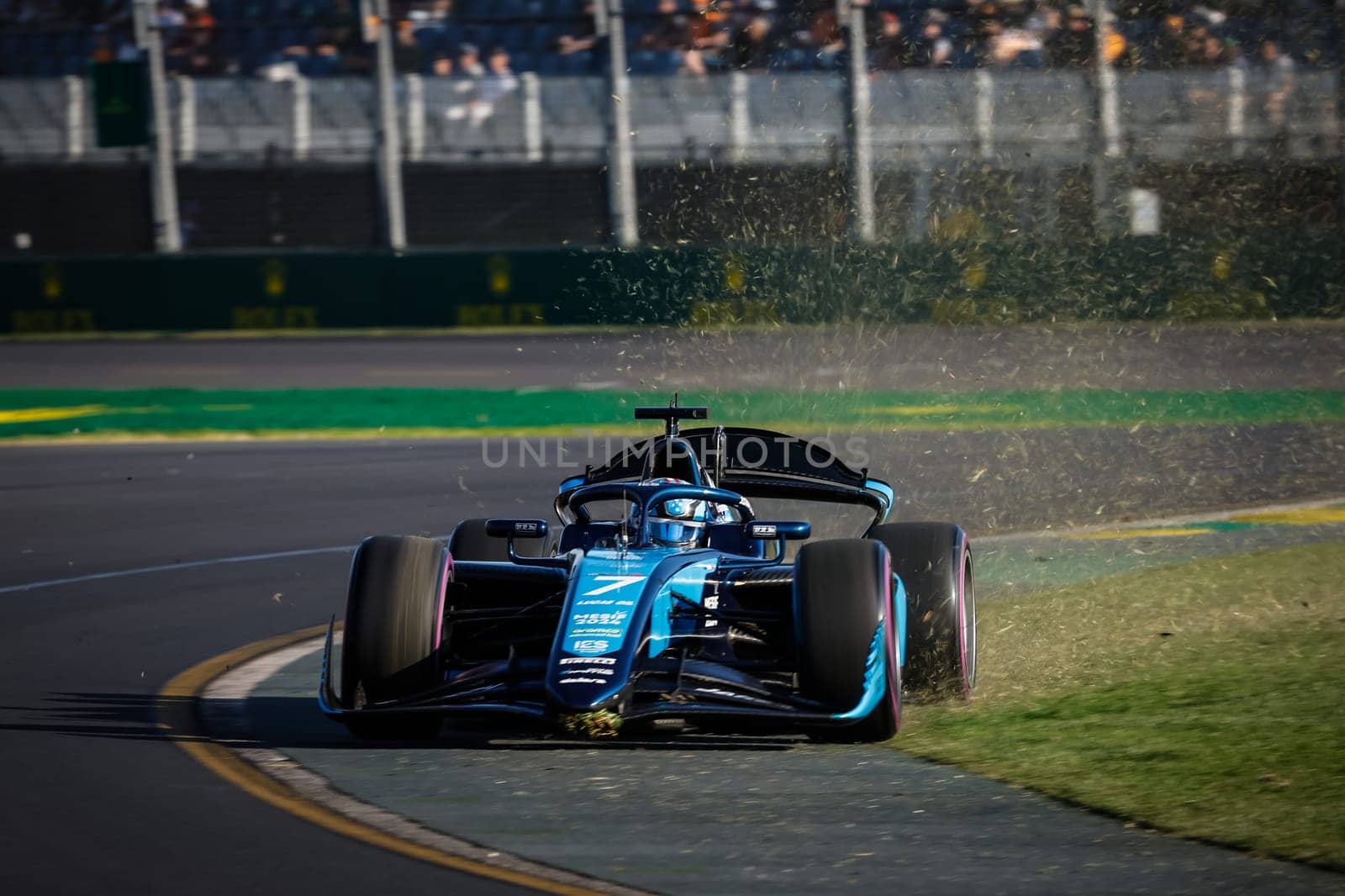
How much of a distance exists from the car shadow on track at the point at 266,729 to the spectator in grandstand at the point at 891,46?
19.5m

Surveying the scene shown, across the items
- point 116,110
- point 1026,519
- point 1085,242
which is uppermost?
point 116,110

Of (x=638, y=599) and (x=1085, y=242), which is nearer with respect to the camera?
(x=638, y=599)

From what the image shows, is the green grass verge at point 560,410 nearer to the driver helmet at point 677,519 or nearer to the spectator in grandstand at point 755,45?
the spectator in grandstand at point 755,45

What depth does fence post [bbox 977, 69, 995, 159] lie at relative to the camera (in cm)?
2559

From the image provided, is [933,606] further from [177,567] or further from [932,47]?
[932,47]

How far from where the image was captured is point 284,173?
95.6 ft

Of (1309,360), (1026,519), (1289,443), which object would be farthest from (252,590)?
(1309,360)

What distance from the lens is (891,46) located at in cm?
2611

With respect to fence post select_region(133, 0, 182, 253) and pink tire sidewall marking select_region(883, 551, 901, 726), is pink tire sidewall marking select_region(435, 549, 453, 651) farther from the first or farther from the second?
fence post select_region(133, 0, 182, 253)

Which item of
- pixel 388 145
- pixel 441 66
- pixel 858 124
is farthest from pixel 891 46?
pixel 388 145

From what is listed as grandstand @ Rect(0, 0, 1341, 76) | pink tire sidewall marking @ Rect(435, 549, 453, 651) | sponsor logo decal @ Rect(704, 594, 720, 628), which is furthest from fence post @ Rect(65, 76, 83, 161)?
sponsor logo decal @ Rect(704, 594, 720, 628)

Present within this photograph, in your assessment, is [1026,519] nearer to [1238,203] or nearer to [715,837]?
[715,837]

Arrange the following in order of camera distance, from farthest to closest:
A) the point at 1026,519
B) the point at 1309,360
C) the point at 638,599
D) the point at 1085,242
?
the point at 1085,242 < the point at 1309,360 < the point at 1026,519 < the point at 638,599

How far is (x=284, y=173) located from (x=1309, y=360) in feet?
50.2
